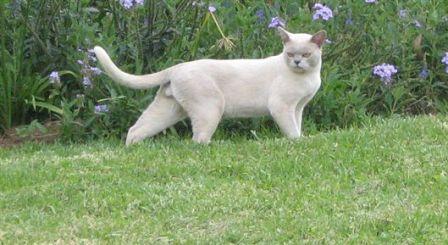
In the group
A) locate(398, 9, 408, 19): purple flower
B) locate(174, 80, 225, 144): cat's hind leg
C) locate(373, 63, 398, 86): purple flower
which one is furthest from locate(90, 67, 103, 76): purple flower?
locate(398, 9, 408, 19): purple flower

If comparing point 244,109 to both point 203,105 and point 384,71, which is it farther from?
point 384,71

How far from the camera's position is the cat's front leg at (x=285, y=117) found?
8633 millimetres

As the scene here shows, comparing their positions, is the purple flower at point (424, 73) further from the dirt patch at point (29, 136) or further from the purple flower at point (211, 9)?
the dirt patch at point (29, 136)

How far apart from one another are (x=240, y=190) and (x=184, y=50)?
2.92m

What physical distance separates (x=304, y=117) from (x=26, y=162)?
2598 mm

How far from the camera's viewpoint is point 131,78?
8820mm

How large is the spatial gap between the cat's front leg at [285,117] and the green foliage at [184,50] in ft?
2.78

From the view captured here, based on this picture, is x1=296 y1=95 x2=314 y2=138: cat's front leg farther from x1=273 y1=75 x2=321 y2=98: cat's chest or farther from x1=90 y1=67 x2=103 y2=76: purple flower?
x1=90 y1=67 x2=103 y2=76: purple flower

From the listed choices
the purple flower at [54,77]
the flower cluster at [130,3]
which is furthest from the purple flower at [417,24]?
the purple flower at [54,77]

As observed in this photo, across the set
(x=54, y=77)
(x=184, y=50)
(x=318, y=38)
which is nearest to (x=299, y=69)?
(x=318, y=38)

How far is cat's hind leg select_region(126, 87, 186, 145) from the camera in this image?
8.86m

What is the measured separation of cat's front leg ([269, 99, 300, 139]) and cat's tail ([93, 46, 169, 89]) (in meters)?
0.86

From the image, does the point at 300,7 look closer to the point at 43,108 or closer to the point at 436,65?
the point at 436,65

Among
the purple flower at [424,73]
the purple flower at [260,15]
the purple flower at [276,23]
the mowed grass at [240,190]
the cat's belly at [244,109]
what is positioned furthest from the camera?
the purple flower at [260,15]
